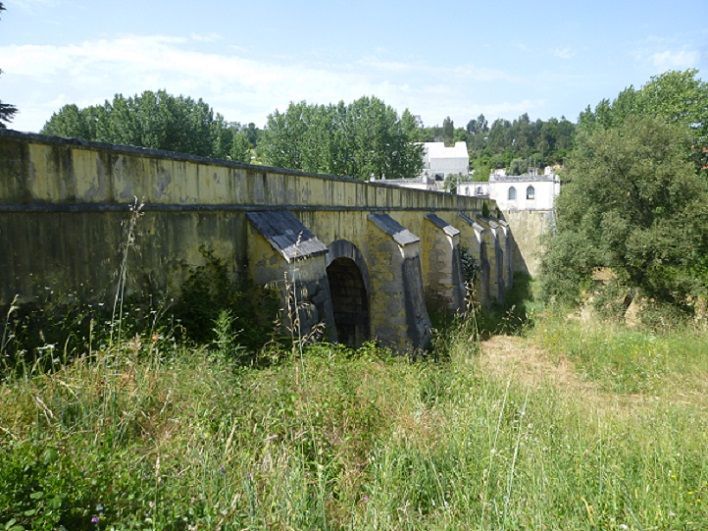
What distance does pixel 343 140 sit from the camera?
41250 mm

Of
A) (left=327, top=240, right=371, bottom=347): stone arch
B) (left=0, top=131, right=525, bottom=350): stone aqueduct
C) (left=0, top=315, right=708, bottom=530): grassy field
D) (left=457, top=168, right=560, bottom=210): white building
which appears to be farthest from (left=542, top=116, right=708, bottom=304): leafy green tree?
(left=457, top=168, right=560, bottom=210): white building

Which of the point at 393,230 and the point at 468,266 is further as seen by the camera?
the point at 468,266

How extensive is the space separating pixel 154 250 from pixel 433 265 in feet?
33.8

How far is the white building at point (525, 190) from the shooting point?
140ft

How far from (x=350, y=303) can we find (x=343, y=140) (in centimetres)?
3376

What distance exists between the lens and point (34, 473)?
1.99 metres

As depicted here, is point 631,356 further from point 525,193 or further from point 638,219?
point 525,193

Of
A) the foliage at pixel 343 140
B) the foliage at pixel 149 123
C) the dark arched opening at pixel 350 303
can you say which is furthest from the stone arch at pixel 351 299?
the foliage at pixel 343 140

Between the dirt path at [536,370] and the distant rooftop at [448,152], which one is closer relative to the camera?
the dirt path at [536,370]

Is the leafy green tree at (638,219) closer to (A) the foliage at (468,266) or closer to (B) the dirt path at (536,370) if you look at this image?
(A) the foliage at (468,266)

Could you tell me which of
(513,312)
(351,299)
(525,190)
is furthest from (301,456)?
(525,190)

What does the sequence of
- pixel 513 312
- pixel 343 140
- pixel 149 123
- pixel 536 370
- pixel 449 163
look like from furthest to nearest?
pixel 449 163, pixel 343 140, pixel 149 123, pixel 513 312, pixel 536 370

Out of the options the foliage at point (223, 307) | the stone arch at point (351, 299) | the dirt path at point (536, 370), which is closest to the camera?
the foliage at point (223, 307)

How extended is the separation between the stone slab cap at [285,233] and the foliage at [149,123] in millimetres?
30667
